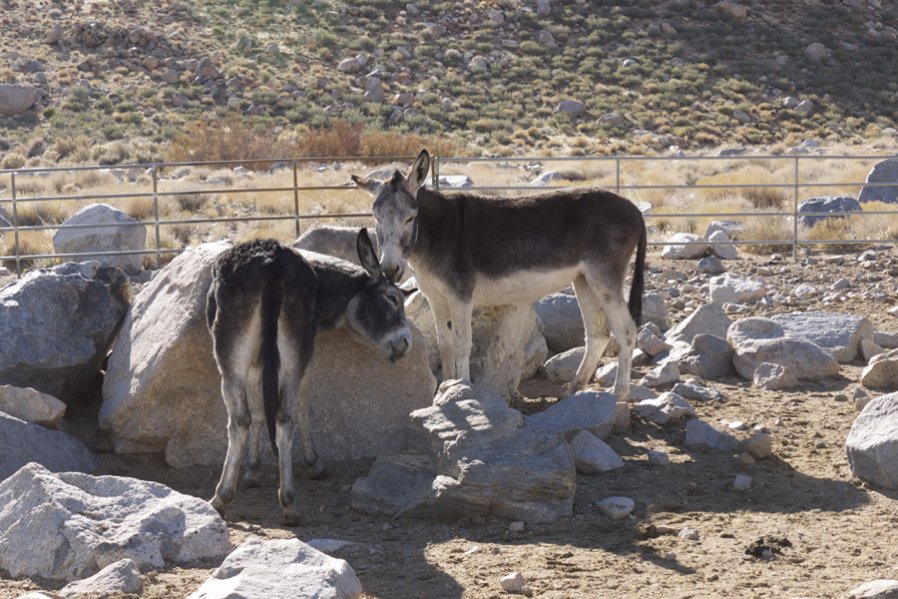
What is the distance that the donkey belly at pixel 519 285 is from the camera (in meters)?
9.15

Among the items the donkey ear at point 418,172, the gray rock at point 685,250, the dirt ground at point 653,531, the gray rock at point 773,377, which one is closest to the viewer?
the dirt ground at point 653,531

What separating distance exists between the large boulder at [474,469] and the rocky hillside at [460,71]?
1246 inches

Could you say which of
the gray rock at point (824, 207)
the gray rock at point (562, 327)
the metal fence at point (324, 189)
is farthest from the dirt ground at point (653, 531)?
the gray rock at point (824, 207)

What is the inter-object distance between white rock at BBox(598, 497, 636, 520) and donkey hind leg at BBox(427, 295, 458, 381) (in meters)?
2.38

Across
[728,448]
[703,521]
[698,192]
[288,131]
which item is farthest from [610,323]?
[288,131]

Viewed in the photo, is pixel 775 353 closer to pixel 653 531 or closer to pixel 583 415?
pixel 583 415

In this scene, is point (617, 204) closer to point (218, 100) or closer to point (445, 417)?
point (445, 417)

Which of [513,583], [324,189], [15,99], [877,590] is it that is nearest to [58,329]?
[513,583]

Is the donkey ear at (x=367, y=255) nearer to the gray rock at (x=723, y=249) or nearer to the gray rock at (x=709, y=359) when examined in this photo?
the gray rock at (x=709, y=359)

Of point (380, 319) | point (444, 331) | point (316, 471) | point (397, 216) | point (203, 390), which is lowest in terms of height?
point (316, 471)

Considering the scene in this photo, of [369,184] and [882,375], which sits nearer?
[369,184]

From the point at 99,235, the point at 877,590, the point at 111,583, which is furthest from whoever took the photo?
the point at 99,235

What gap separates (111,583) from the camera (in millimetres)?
5602

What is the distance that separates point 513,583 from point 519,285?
3718 millimetres
